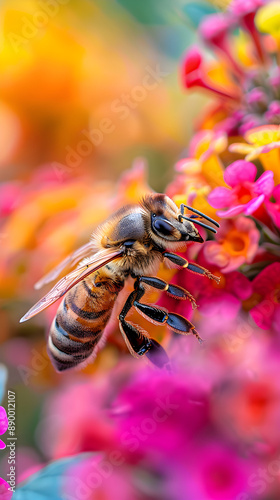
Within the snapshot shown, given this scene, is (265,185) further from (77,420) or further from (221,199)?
(77,420)

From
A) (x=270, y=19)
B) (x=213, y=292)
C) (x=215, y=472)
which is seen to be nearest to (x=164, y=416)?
(x=215, y=472)

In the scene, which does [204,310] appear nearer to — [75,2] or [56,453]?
[56,453]

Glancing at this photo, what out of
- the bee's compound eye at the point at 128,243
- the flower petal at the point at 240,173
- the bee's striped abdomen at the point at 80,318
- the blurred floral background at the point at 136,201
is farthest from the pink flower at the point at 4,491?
the flower petal at the point at 240,173

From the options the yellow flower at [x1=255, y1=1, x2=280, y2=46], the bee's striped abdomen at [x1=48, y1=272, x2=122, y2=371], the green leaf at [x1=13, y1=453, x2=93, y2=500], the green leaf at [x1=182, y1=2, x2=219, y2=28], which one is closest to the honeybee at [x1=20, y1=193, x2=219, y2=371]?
the bee's striped abdomen at [x1=48, y1=272, x2=122, y2=371]

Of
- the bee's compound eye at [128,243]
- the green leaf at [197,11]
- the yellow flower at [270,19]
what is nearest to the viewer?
the bee's compound eye at [128,243]

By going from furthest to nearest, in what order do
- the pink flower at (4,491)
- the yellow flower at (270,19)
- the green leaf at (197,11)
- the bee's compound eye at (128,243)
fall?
the green leaf at (197,11), the yellow flower at (270,19), the bee's compound eye at (128,243), the pink flower at (4,491)

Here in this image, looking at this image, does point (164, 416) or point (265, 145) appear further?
point (164, 416)

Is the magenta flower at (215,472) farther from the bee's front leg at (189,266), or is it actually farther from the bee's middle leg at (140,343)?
the bee's front leg at (189,266)
